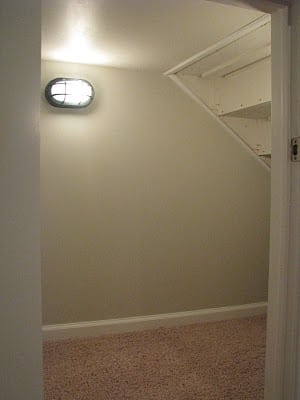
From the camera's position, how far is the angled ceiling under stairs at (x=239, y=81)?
2.12m

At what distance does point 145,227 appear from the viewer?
9.26ft

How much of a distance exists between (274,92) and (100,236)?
1727 millimetres

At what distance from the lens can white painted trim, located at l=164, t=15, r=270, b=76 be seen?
6.11 feet

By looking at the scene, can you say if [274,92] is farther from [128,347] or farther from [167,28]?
[128,347]

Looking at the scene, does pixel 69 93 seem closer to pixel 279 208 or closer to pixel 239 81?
pixel 239 81

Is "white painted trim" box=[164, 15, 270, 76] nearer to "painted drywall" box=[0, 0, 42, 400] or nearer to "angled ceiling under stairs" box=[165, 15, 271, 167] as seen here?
"angled ceiling under stairs" box=[165, 15, 271, 167]

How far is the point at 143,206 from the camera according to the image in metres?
2.81

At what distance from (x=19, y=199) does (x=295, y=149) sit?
910 mm

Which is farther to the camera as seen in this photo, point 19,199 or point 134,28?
point 134,28

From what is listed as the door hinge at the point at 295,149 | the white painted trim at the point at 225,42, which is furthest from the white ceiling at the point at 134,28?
the door hinge at the point at 295,149

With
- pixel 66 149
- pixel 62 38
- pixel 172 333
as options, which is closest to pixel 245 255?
pixel 172 333

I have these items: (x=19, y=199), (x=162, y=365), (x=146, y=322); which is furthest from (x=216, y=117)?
(x=19, y=199)

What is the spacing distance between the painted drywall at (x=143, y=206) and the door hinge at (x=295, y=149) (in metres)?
1.60

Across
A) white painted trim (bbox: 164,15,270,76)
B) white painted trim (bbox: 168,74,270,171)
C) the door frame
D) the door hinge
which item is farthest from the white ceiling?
the door hinge
